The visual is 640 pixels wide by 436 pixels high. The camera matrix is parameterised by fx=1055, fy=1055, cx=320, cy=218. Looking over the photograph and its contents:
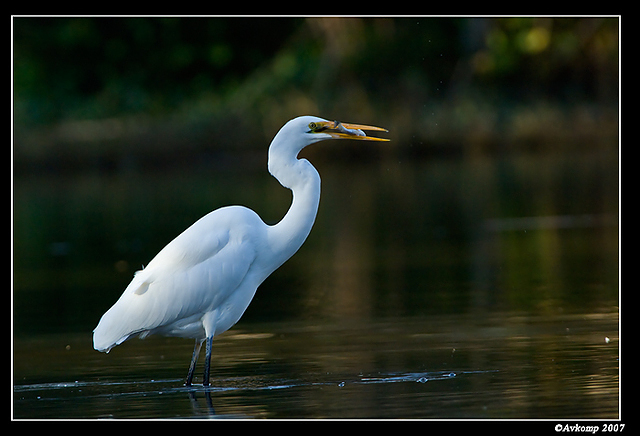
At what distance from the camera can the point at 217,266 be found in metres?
5.85

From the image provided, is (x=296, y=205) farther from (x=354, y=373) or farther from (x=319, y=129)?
(x=354, y=373)

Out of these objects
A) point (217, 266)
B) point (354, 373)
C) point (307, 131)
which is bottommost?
point (354, 373)

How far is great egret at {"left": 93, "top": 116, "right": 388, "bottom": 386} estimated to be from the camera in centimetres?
585

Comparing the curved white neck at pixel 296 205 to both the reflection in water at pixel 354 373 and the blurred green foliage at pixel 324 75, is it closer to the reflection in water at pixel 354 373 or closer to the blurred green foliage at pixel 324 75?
the reflection in water at pixel 354 373

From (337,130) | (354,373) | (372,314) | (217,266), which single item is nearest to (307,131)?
(337,130)

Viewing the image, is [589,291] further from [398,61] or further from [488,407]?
[398,61]

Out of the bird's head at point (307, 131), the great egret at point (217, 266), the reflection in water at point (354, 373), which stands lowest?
the reflection in water at point (354, 373)

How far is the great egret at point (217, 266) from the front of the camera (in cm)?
585

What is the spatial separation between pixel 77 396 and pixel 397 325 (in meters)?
2.53

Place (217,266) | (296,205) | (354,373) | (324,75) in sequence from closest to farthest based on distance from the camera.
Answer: (217,266)
(354,373)
(296,205)
(324,75)

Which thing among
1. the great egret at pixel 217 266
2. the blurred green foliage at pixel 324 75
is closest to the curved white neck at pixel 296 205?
the great egret at pixel 217 266

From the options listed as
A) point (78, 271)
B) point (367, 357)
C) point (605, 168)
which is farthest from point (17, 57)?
point (367, 357)

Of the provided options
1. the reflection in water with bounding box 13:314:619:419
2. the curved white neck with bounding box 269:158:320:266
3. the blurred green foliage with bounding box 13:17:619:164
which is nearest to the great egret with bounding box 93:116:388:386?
the curved white neck with bounding box 269:158:320:266

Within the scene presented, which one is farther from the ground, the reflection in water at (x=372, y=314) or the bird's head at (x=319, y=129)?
the bird's head at (x=319, y=129)
